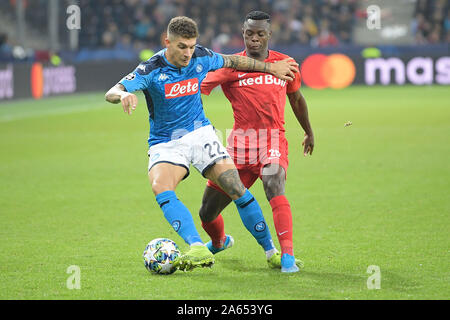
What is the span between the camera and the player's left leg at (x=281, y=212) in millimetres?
5766

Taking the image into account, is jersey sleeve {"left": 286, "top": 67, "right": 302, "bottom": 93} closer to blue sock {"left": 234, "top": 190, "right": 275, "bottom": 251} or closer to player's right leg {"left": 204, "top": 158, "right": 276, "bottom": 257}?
player's right leg {"left": 204, "top": 158, "right": 276, "bottom": 257}

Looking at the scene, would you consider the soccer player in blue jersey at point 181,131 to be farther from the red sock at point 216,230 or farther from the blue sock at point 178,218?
the red sock at point 216,230

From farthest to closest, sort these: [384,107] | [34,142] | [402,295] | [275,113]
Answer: [384,107]
[34,142]
[275,113]
[402,295]

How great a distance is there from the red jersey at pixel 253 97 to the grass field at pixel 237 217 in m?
1.09

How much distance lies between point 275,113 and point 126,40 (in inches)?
944

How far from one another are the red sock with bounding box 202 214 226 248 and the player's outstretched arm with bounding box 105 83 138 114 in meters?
1.55

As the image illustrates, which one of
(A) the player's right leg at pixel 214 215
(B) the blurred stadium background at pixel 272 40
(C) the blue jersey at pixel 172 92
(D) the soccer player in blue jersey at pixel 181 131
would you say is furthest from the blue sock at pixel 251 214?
(B) the blurred stadium background at pixel 272 40

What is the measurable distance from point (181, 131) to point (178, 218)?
72cm

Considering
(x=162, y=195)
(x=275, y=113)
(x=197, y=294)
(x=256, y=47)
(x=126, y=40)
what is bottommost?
(x=197, y=294)

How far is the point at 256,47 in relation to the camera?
20.7 feet

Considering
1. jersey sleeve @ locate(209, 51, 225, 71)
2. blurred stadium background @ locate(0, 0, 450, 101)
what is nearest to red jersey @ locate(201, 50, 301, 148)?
jersey sleeve @ locate(209, 51, 225, 71)

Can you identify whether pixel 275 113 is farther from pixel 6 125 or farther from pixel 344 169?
pixel 6 125

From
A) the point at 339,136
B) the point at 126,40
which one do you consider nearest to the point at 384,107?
the point at 339,136

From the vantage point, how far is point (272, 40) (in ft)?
100
